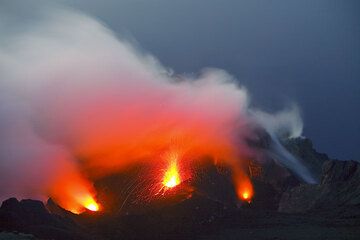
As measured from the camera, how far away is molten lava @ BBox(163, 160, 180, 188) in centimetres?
7968

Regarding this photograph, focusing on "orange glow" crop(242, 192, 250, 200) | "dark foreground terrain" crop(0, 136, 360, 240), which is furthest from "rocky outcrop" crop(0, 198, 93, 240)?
"orange glow" crop(242, 192, 250, 200)

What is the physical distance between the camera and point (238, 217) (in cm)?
6097

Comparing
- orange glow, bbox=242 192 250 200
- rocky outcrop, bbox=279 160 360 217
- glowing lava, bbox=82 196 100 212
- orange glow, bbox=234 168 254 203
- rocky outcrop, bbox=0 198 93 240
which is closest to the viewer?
rocky outcrop, bbox=0 198 93 240

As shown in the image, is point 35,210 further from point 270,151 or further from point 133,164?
point 270,151

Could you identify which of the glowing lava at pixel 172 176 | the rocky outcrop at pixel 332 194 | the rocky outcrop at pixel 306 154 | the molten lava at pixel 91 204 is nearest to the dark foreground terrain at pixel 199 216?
the rocky outcrop at pixel 332 194

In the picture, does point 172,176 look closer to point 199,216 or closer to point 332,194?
point 199,216

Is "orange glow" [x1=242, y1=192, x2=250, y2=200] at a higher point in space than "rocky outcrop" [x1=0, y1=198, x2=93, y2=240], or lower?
higher

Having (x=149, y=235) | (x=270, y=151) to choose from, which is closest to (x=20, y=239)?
(x=149, y=235)

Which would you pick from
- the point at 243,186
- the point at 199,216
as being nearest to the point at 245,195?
the point at 243,186

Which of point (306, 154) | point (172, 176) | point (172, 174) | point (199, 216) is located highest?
point (306, 154)

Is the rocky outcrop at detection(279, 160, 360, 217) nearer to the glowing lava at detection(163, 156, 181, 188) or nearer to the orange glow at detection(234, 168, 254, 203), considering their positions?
the orange glow at detection(234, 168, 254, 203)

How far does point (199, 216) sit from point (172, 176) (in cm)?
2219

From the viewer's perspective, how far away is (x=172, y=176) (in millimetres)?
82625

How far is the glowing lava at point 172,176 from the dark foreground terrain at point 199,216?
354 cm
